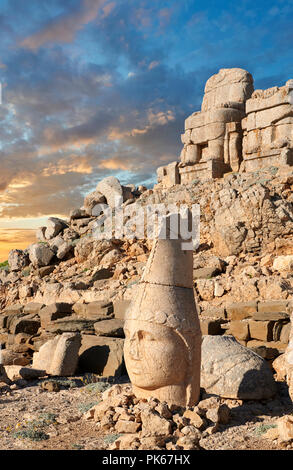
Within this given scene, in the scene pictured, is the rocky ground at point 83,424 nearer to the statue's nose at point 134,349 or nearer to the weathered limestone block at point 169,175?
the statue's nose at point 134,349

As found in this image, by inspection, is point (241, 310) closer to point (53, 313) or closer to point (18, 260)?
point (53, 313)

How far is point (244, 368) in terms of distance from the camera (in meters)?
5.72

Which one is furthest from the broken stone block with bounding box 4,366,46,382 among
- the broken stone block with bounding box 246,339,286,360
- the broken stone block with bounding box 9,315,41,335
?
the broken stone block with bounding box 246,339,286,360

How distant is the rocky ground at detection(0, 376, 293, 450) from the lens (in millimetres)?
4203

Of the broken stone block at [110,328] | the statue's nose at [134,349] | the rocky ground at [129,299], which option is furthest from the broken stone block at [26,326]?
the statue's nose at [134,349]

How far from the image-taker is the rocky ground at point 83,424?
4.20 metres

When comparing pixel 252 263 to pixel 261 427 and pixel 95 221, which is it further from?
pixel 95 221

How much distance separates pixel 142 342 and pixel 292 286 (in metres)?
6.11

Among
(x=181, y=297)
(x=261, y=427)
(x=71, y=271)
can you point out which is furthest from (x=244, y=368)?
(x=71, y=271)

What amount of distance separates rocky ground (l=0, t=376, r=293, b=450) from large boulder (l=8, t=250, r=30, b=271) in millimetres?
12848

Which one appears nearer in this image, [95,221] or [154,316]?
[154,316]

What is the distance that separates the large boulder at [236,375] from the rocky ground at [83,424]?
0.15 meters

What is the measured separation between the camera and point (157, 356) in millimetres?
Answer: 4797

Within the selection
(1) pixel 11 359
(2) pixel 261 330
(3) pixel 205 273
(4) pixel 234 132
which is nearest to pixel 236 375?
(2) pixel 261 330
